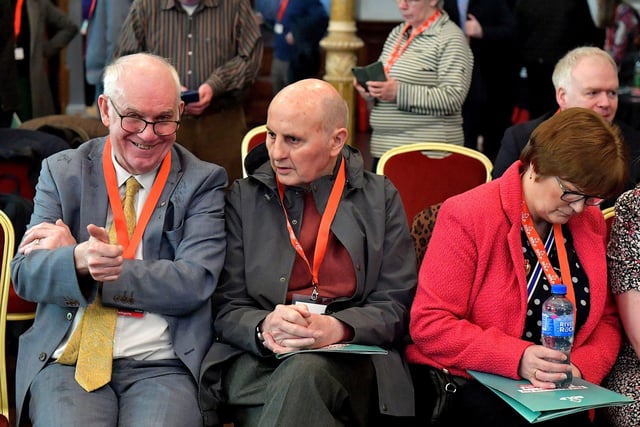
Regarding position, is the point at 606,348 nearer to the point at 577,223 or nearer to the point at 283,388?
the point at 577,223

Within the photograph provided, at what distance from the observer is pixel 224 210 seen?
Answer: 310 centimetres

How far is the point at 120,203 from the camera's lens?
2.95 meters

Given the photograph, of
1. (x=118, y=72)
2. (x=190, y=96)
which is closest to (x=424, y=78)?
(x=190, y=96)

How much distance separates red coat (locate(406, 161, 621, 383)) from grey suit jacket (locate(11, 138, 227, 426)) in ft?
2.07

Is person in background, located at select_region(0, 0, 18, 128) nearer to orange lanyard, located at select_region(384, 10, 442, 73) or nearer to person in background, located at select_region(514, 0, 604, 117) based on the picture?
orange lanyard, located at select_region(384, 10, 442, 73)

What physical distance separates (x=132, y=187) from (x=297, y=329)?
664mm

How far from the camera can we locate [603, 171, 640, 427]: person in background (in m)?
2.96

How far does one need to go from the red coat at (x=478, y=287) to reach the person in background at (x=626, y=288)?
0.23ft

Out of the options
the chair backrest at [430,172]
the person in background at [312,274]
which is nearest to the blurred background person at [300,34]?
the chair backrest at [430,172]

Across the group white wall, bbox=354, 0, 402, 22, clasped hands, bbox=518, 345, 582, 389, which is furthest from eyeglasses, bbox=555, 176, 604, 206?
white wall, bbox=354, 0, 402, 22

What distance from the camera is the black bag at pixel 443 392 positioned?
2.88m

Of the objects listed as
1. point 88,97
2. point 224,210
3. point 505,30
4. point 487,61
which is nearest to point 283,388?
point 224,210

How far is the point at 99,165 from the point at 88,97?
6530 millimetres

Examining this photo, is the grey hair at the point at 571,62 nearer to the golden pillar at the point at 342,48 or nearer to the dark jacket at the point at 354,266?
the dark jacket at the point at 354,266
